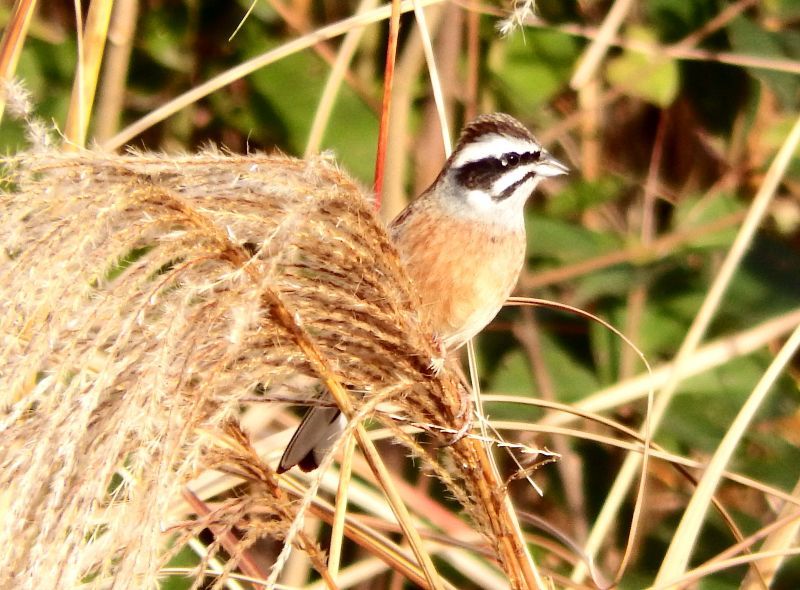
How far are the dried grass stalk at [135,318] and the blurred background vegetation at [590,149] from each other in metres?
1.61

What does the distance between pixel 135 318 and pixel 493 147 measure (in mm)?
→ 1415

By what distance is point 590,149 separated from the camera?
3625mm

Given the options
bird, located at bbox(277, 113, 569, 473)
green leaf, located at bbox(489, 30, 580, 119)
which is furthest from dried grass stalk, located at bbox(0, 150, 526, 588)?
green leaf, located at bbox(489, 30, 580, 119)

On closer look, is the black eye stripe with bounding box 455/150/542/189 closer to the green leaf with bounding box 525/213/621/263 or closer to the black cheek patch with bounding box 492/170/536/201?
the black cheek patch with bounding box 492/170/536/201

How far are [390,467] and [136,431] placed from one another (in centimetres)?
222

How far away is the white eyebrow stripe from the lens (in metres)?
2.48

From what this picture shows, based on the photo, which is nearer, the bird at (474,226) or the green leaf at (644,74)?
the bird at (474,226)

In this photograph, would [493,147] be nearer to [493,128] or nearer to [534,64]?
[493,128]

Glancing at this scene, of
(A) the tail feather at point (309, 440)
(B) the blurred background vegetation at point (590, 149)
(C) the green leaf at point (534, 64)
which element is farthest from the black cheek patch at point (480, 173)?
(C) the green leaf at point (534, 64)

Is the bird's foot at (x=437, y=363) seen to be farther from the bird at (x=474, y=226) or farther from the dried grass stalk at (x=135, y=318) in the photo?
the bird at (x=474, y=226)

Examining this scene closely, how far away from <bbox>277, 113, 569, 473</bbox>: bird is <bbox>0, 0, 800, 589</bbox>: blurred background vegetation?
56 cm

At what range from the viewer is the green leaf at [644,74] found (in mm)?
3355

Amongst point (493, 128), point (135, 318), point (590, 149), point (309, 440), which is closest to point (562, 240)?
point (590, 149)

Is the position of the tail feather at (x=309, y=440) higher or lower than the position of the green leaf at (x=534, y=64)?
lower
